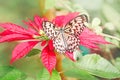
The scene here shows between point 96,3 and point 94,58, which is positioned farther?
point 96,3

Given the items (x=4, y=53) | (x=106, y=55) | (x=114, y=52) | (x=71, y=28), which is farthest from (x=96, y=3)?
(x=71, y=28)

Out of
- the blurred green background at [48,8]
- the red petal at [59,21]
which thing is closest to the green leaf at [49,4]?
the blurred green background at [48,8]

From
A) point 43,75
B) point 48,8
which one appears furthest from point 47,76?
point 48,8

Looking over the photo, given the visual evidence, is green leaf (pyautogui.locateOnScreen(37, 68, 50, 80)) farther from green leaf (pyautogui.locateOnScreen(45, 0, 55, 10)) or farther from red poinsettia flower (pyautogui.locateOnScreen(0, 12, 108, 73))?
green leaf (pyautogui.locateOnScreen(45, 0, 55, 10))

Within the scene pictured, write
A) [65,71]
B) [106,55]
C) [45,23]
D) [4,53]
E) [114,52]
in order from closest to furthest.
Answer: [45,23] < [65,71] < [106,55] < [114,52] < [4,53]

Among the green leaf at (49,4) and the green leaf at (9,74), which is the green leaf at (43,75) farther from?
the green leaf at (49,4)

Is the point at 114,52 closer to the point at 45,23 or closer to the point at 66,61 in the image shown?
the point at 66,61
